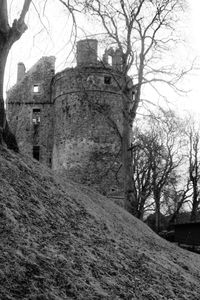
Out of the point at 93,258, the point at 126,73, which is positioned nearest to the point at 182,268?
the point at 93,258

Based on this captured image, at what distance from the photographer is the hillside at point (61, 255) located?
A: 4.29 m

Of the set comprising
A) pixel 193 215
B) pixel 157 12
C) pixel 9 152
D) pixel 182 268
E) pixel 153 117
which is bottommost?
pixel 193 215

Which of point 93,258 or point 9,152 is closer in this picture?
point 93,258

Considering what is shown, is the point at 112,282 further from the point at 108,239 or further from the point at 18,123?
the point at 18,123

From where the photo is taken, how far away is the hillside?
14.1ft

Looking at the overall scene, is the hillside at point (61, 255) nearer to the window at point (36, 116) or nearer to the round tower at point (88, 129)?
the round tower at point (88, 129)

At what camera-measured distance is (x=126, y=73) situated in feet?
57.8

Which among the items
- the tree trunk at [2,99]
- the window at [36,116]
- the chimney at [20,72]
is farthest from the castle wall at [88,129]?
the tree trunk at [2,99]

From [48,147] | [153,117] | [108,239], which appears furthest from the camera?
[48,147]

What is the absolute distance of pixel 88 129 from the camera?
30.9 m

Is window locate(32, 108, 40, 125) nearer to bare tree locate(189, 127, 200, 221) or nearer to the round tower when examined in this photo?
the round tower

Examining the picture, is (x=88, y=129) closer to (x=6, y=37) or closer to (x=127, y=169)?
(x=127, y=169)

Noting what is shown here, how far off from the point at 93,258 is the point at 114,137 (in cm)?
2541

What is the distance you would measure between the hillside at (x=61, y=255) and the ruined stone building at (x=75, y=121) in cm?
1993
